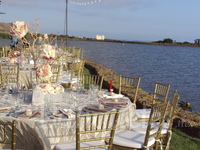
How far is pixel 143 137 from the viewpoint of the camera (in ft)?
10.5

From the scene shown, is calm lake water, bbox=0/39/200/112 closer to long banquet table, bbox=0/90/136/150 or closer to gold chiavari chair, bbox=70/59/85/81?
gold chiavari chair, bbox=70/59/85/81

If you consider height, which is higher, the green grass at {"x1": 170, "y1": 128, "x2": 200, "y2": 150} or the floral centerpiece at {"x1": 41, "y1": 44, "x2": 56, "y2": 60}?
the floral centerpiece at {"x1": 41, "y1": 44, "x2": 56, "y2": 60}

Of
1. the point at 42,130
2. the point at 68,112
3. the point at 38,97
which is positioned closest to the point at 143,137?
the point at 68,112

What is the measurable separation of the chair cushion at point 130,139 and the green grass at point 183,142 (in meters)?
1.19

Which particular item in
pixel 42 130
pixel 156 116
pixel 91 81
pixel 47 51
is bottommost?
pixel 91 81

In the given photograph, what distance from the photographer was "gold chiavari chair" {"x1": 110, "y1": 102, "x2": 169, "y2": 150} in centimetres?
294

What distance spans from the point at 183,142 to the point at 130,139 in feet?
5.56

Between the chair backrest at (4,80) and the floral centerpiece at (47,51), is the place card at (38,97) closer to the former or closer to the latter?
the floral centerpiece at (47,51)

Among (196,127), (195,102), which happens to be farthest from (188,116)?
(195,102)

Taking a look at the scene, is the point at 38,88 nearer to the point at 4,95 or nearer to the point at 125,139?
the point at 4,95

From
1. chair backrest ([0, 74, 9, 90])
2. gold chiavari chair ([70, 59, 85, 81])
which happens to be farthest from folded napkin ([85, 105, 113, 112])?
gold chiavari chair ([70, 59, 85, 81])

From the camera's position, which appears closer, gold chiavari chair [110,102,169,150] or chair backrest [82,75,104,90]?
gold chiavari chair [110,102,169,150]

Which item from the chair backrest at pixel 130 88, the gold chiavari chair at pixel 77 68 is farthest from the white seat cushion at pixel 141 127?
the gold chiavari chair at pixel 77 68

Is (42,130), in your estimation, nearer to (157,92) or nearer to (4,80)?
(157,92)
